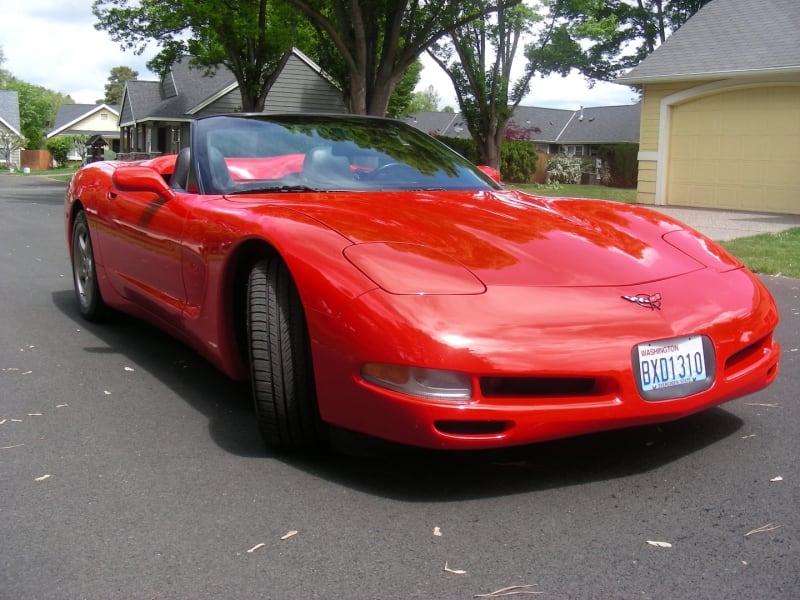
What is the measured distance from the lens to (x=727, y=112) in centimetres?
1752

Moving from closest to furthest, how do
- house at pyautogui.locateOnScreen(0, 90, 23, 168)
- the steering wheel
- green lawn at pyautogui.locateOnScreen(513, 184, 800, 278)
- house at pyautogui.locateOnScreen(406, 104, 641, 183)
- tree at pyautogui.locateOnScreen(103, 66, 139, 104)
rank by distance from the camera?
1. the steering wheel
2. green lawn at pyautogui.locateOnScreen(513, 184, 800, 278)
3. house at pyautogui.locateOnScreen(406, 104, 641, 183)
4. house at pyautogui.locateOnScreen(0, 90, 23, 168)
5. tree at pyautogui.locateOnScreen(103, 66, 139, 104)

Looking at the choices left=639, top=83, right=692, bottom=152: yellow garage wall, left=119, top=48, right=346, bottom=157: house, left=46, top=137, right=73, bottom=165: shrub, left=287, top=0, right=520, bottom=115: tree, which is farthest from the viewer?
left=46, top=137, right=73, bottom=165: shrub

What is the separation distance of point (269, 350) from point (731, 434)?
5.79 ft

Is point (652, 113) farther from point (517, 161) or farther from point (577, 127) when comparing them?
point (577, 127)

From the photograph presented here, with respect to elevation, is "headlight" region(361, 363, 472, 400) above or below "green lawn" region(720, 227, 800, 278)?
above

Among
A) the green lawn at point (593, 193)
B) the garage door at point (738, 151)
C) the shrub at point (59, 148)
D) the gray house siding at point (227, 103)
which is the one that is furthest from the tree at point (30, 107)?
the garage door at point (738, 151)

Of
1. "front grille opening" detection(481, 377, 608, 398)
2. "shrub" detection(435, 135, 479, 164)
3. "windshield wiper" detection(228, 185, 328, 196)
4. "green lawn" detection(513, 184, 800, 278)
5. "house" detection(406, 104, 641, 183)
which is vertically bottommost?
"green lawn" detection(513, 184, 800, 278)

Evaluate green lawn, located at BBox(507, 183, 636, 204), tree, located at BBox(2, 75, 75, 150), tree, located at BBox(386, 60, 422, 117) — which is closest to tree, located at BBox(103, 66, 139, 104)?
tree, located at BBox(2, 75, 75, 150)

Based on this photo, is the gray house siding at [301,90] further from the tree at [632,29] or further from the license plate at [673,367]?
the license plate at [673,367]

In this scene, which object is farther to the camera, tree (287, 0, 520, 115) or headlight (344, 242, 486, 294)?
tree (287, 0, 520, 115)

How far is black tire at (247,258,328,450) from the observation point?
300 cm

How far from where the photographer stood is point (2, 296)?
661cm

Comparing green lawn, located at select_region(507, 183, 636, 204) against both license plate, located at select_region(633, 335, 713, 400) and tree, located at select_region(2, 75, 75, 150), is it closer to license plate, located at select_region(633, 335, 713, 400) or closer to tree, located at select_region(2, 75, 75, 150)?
license plate, located at select_region(633, 335, 713, 400)

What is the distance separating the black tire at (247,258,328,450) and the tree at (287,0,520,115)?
575 inches
